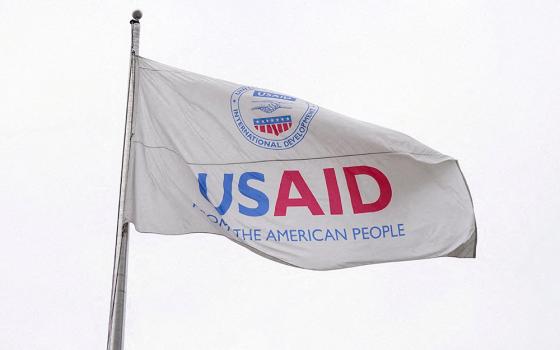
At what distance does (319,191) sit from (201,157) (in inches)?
58.9

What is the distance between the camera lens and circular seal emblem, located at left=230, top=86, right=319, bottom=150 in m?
12.9

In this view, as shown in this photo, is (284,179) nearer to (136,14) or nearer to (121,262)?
(121,262)

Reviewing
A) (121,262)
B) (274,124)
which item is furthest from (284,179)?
(121,262)

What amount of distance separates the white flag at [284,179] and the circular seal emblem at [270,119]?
12 mm

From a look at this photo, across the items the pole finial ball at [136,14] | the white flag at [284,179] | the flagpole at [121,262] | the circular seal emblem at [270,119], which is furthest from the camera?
the circular seal emblem at [270,119]

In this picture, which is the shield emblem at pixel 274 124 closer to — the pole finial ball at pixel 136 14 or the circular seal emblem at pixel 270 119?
the circular seal emblem at pixel 270 119

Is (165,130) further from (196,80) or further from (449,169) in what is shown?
(449,169)

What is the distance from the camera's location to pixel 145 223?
12133 millimetres

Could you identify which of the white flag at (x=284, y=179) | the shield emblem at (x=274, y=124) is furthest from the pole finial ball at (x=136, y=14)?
the shield emblem at (x=274, y=124)

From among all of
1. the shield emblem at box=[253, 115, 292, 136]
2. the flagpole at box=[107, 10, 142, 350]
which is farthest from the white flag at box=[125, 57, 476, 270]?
the flagpole at box=[107, 10, 142, 350]

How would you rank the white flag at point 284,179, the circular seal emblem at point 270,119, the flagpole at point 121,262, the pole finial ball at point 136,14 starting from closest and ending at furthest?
the flagpole at point 121,262, the white flag at point 284,179, the pole finial ball at point 136,14, the circular seal emblem at point 270,119

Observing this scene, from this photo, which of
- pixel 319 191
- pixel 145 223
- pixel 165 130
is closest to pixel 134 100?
pixel 165 130

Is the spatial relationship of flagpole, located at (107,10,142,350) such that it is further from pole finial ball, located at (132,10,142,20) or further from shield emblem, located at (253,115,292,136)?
shield emblem, located at (253,115,292,136)

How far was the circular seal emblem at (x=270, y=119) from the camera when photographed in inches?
506
